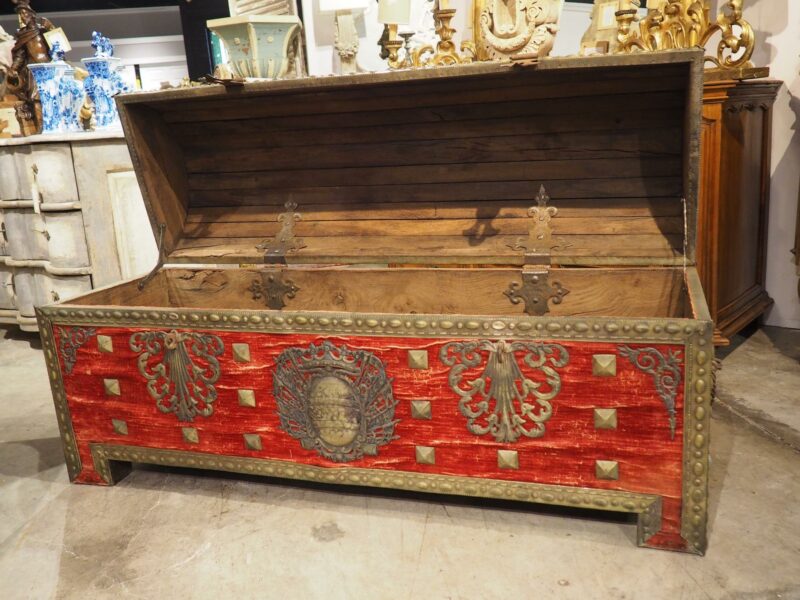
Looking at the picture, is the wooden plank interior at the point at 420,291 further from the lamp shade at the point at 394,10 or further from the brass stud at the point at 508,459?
the lamp shade at the point at 394,10

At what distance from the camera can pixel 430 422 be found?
1.93m

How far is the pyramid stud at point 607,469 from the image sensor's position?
1809 millimetres

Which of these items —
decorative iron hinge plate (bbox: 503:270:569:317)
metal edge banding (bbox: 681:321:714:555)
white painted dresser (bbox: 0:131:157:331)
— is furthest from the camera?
white painted dresser (bbox: 0:131:157:331)

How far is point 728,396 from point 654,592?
1397 millimetres

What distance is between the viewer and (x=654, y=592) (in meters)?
1.67

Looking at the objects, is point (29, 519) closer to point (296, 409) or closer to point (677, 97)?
point (296, 409)

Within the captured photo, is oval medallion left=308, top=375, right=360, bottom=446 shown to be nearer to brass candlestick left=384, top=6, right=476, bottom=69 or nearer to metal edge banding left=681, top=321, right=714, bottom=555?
metal edge banding left=681, top=321, right=714, bottom=555

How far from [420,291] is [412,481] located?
0.85 metres

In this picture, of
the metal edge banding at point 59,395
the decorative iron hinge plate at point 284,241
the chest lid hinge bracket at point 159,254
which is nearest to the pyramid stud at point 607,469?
the decorative iron hinge plate at point 284,241

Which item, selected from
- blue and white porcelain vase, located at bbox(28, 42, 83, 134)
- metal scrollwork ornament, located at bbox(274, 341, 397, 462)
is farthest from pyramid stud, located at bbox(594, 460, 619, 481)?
blue and white porcelain vase, located at bbox(28, 42, 83, 134)

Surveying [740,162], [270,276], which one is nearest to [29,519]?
[270,276]

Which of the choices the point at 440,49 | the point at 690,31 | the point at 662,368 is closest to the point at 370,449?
the point at 662,368

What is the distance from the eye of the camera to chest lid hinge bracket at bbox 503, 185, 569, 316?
2.35 m

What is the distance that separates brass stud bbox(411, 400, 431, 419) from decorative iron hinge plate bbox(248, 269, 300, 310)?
0.98 meters
